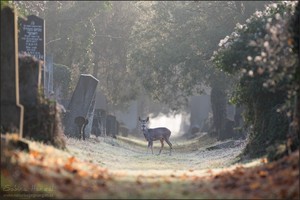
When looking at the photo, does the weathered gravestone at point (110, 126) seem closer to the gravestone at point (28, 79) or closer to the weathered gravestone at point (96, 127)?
the weathered gravestone at point (96, 127)

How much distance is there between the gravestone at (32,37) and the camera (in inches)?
1038

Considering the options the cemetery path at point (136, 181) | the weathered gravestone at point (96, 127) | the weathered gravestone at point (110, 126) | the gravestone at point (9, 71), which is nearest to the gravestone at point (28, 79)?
the gravestone at point (9, 71)

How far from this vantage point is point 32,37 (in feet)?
87.3

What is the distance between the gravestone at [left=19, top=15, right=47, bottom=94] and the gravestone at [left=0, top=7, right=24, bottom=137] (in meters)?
9.49

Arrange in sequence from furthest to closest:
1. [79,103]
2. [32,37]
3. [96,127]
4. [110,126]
A: [110,126] < [96,127] < [79,103] < [32,37]

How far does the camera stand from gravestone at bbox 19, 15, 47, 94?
1038 inches

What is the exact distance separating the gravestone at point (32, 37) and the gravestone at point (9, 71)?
9.49 m

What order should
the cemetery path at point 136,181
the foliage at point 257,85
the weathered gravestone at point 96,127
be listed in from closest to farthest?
1. the cemetery path at point 136,181
2. the foliage at point 257,85
3. the weathered gravestone at point 96,127

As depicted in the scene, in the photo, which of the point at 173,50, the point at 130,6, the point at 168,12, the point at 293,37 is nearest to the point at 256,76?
the point at 293,37

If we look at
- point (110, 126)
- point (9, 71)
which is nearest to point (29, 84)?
point (9, 71)

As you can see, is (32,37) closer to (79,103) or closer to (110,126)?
(79,103)

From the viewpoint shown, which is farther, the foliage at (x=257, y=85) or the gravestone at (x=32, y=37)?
the gravestone at (x=32, y=37)

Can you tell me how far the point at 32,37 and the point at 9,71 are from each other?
33.0 feet

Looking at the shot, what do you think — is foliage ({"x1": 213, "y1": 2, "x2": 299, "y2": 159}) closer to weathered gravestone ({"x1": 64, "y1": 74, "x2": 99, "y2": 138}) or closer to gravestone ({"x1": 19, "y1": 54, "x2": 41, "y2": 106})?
gravestone ({"x1": 19, "y1": 54, "x2": 41, "y2": 106})
